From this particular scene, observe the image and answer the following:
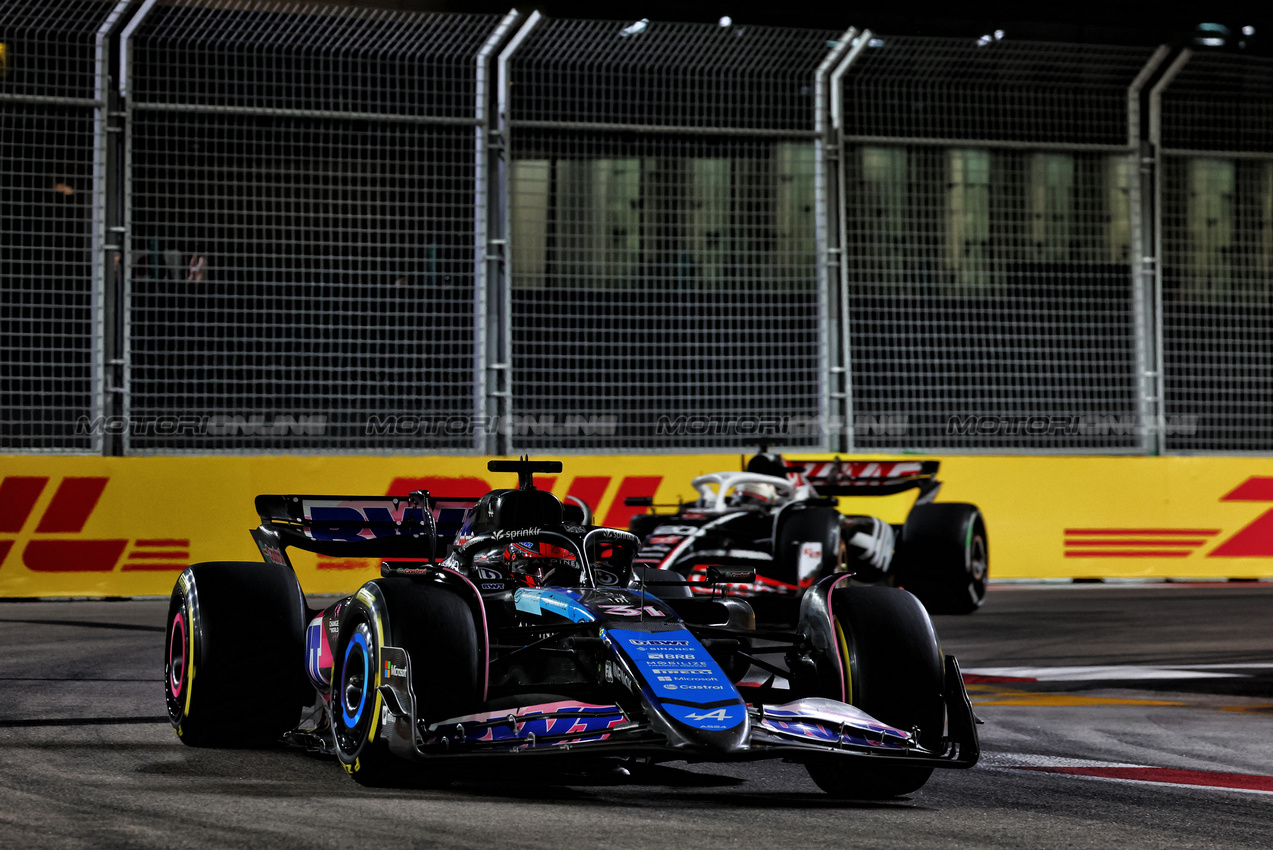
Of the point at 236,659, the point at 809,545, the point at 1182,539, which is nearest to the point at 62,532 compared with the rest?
the point at 809,545

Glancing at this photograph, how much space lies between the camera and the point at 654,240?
45.0ft

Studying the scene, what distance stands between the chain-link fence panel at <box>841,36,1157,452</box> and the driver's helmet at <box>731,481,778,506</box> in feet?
8.67

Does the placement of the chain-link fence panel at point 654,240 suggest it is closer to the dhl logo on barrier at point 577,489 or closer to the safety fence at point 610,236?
the safety fence at point 610,236

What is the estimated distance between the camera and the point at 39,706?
6781 mm

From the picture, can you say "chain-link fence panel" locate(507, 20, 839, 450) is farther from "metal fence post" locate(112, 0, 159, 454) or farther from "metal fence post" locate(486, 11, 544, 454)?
"metal fence post" locate(112, 0, 159, 454)

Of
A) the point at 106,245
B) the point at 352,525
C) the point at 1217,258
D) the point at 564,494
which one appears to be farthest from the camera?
the point at 1217,258

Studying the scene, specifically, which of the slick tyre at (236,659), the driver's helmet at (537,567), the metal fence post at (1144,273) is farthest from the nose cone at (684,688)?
the metal fence post at (1144,273)

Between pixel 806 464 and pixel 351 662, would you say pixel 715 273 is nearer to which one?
pixel 806 464

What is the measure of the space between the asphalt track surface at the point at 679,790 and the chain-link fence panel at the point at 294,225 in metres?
4.42

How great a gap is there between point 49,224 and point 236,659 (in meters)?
7.61

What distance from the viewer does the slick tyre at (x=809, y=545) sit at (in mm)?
10633

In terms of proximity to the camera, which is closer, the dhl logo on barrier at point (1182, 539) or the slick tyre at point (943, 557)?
the slick tyre at point (943, 557)

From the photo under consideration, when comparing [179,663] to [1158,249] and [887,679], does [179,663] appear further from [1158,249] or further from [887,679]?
[1158,249]

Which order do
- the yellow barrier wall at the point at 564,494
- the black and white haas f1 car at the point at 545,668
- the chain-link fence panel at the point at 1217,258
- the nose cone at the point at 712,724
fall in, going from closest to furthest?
the nose cone at the point at 712,724, the black and white haas f1 car at the point at 545,668, the yellow barrier wall at the point at 564,494, the chain-link fence panel at the point at 1217,258
